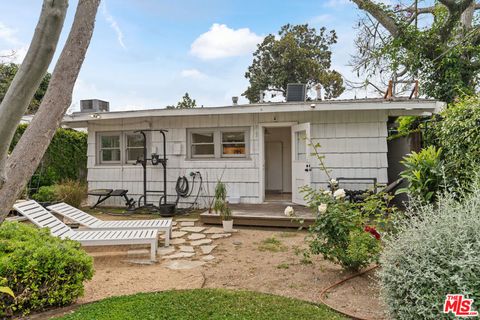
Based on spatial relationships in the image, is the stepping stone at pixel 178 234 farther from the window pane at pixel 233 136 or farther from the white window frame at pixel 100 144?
the white window frame at pixel 100 144

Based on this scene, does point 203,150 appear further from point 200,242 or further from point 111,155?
point 200,242

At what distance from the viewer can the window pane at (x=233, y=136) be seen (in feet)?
26.0

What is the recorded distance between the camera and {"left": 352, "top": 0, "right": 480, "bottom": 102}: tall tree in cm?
923

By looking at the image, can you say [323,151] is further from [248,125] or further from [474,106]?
[474,106]

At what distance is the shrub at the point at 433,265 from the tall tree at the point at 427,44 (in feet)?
26.9

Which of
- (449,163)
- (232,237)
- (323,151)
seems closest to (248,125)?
(323,151)

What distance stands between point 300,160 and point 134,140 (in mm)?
4655

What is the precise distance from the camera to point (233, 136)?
8.01 m

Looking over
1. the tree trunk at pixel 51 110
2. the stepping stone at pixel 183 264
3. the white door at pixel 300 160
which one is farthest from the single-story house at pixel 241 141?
the tree trunk at pixel 51 110

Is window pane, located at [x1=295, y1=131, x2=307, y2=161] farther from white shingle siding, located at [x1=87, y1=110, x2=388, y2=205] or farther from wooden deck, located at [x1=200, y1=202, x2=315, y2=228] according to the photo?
wooden deck, located at [x1=200, y1=202, x2=315, y2=228]

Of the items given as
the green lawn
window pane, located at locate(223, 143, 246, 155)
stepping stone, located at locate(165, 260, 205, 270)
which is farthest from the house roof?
the green lawn

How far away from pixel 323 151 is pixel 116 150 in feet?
18.8

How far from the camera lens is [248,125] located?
7.79m

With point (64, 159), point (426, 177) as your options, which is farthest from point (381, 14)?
point (64, 159)
